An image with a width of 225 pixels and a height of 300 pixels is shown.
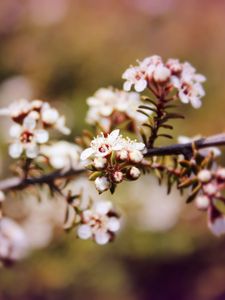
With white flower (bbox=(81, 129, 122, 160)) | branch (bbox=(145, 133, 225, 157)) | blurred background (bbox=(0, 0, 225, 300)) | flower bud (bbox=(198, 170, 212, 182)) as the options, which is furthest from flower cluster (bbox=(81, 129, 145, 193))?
blurred background (bbox=(0, 0, 225, 300))

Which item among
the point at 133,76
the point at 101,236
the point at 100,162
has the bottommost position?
the point at 101,236

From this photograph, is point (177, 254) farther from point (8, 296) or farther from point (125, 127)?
point (125, 127)

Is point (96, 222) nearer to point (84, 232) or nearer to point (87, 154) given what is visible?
point (84, 232)

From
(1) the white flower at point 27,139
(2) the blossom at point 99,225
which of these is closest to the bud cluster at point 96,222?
(2) the blossom at point 99,225

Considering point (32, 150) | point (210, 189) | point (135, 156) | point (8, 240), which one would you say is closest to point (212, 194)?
point (210, 189)

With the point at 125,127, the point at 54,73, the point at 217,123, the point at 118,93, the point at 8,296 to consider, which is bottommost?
the point at 8,296

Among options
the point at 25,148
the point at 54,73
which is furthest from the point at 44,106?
the point at 54,73
